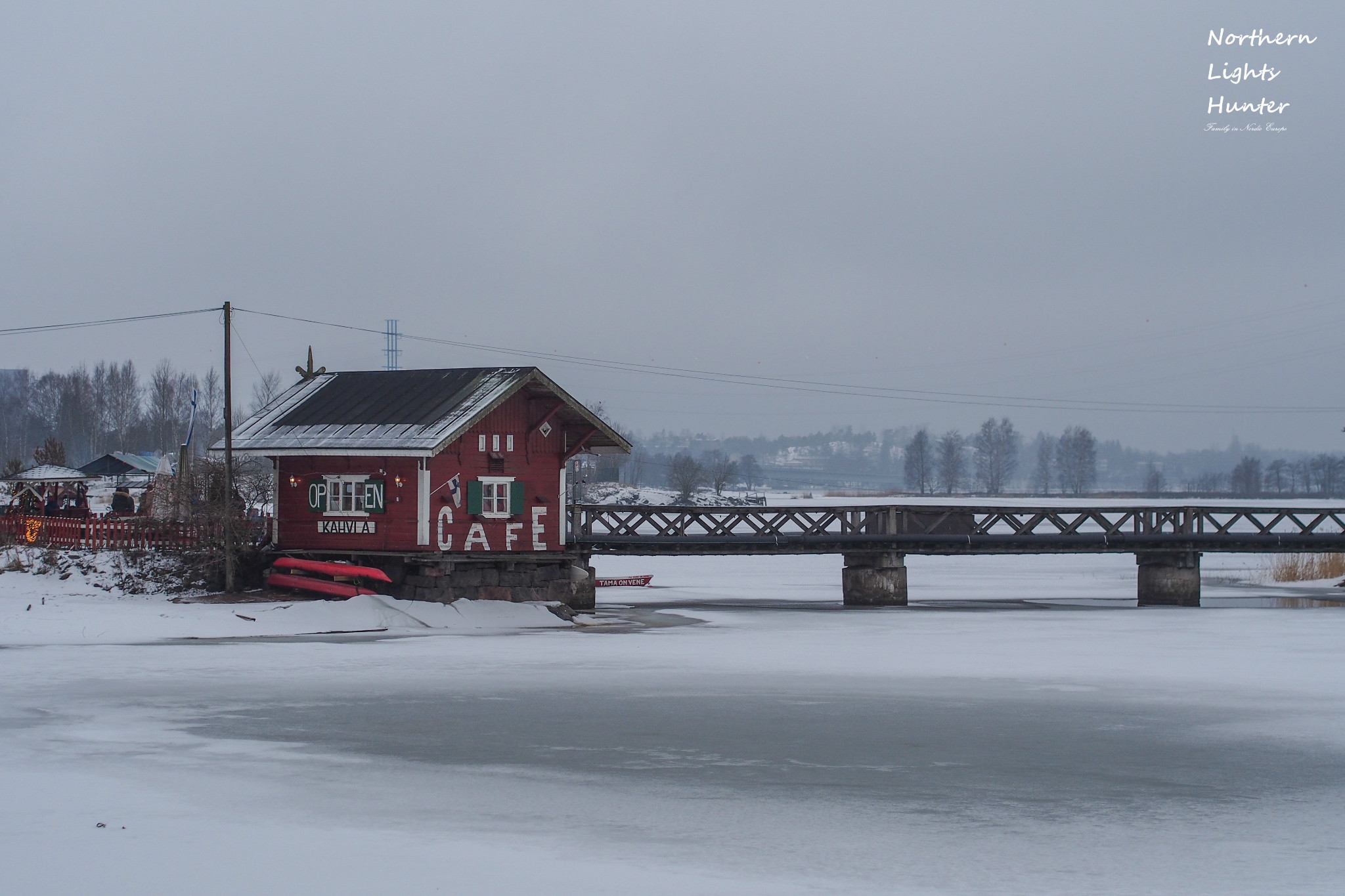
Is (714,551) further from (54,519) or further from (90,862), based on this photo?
(90,862)

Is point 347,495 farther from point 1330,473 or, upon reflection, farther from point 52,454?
point 1330,473

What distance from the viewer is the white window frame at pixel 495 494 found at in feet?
107

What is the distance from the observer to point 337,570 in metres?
30.8

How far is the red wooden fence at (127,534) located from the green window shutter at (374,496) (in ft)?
11.0

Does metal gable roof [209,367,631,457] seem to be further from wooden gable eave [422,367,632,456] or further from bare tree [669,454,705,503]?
bare tree [669,454,705,503]

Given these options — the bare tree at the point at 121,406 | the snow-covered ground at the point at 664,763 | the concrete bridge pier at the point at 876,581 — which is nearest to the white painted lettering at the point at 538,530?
the snow-covered ground at the point at 664,763

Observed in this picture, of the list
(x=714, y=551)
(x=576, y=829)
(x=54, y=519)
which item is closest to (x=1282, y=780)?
(x=576, y=829)

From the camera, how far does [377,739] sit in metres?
14.8

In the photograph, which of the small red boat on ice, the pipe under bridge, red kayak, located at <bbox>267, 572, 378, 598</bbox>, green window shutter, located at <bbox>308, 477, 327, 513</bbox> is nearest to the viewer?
red kayak, located at <bbox>267, 572, 378, 598</bbox>

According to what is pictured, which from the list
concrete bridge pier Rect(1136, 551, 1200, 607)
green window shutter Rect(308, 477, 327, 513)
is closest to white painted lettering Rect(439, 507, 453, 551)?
green window shutter Rect(308, 477, 327, 513)

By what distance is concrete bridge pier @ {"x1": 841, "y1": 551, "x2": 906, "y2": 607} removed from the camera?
37750 mm

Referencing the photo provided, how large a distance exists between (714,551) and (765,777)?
23.8m

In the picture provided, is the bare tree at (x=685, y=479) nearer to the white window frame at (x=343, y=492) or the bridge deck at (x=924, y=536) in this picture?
the bridge deck at (x=924, y=536)

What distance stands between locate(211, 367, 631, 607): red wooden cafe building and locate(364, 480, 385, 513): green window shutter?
3 cm
